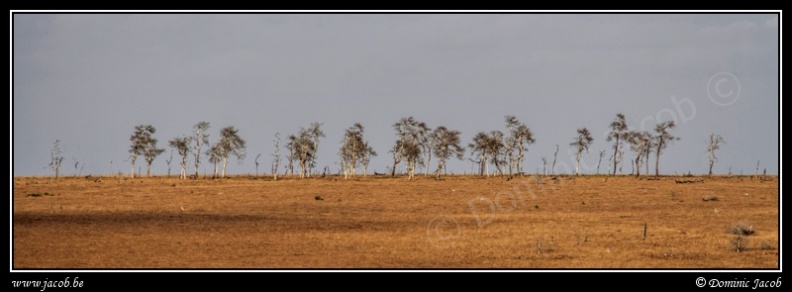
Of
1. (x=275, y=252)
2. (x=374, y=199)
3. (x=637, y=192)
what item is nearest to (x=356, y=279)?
(x=275, y=252)

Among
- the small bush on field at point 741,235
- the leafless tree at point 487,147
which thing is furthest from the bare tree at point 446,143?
the small bush on field at point 741,235

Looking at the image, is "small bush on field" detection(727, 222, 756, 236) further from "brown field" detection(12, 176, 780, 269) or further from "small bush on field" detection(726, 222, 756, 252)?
"brown field" detection(12, 176, 780, 269)

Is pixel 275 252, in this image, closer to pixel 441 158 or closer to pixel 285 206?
pixel 285 206

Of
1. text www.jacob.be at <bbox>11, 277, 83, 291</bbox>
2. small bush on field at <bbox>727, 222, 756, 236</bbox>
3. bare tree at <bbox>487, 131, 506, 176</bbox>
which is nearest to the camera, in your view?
text www.jacob.be at <bbox>11, 277, 83, 291</bbox>

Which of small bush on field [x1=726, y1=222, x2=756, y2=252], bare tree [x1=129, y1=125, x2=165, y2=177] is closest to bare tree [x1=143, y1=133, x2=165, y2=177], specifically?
bare tree [x1=129, y1=125, x2=165, y2=177]

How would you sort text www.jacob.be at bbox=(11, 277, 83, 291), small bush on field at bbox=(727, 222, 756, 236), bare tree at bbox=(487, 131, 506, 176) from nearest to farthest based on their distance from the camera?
text www.jacob.be at bbox=(11, 277, 83, 291)
small bush on field at bbox=(727, 222, 756, 236)
bare tree at bbox=(487, 131, 506, 176)

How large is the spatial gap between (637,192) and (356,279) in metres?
40.9

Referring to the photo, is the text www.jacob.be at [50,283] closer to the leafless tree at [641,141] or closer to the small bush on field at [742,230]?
the small bush on field at [742,230]

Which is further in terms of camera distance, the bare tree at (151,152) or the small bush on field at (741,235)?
the bare tree at (151,152)

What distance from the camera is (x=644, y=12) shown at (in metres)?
29.8

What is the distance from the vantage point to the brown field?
29.4 m

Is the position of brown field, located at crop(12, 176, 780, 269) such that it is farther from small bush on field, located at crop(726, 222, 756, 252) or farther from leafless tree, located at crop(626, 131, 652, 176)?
leafless tree, located at crop(626, 131, 652, 176)

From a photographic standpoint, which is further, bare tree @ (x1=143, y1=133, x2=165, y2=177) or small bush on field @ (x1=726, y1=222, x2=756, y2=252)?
bare tree @ (x1=143, y1=133, x2=165, y2=177)

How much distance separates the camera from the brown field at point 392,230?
1158 inches
